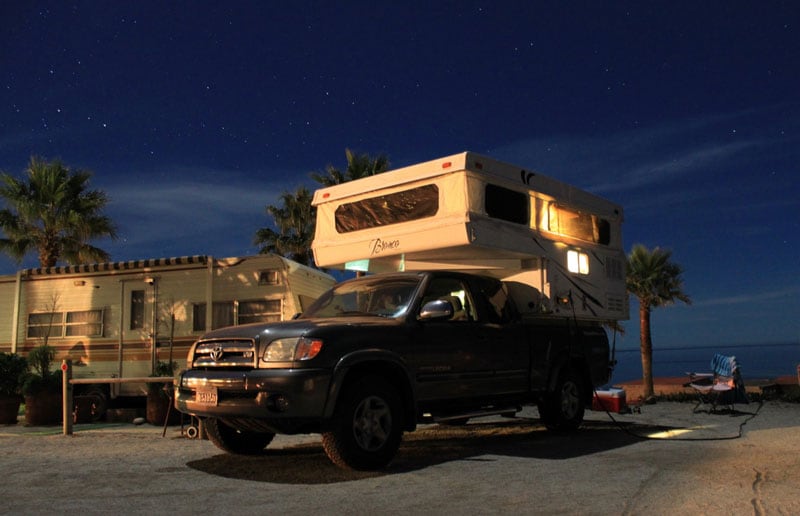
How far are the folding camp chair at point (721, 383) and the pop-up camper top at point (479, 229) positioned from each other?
11.2 feet

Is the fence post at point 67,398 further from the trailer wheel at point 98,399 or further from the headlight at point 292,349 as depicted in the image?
the headlight at point 292,349

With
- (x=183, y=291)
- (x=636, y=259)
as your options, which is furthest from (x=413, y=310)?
(x=636, y=259)

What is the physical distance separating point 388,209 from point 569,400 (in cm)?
340

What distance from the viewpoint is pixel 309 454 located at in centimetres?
780

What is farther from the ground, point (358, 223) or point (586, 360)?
point (358, 223)

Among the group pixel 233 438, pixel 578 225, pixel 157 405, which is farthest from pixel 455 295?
pixel 157 405

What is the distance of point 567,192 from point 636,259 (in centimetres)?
2544

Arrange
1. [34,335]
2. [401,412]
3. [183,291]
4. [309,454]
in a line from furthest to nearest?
[34,335] → [183,291] → [309,454] → [401,412]

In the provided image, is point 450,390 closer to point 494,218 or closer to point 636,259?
point 494,218

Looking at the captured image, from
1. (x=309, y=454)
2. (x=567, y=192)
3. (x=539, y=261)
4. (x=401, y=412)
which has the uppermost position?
(x=567, y=192)

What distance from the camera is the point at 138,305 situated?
53.0 feet

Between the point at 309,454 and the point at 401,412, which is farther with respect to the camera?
the point at 309,454

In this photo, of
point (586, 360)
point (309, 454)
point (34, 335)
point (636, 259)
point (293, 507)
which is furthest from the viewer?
point (636, 259)

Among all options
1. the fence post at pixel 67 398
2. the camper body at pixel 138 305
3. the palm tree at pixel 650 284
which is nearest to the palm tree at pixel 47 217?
the camper body at pixel 138 305
